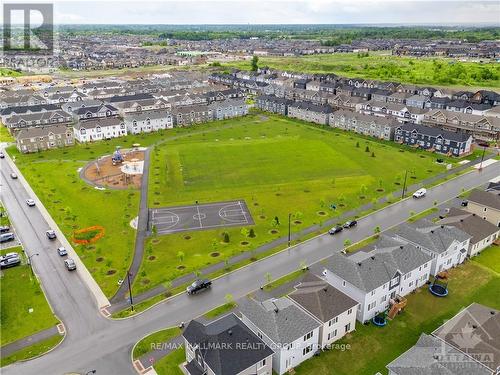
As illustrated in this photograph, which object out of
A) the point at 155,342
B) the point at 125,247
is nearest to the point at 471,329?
the point at 155,342

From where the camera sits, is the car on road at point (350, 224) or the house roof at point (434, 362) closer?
the house roof at point (434, 362)

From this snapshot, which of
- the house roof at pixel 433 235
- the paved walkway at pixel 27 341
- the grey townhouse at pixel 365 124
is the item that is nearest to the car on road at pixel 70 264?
the paved walkway at pixel 27 341

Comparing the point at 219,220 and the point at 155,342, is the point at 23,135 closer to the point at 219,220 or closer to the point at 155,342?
the point at 219,220

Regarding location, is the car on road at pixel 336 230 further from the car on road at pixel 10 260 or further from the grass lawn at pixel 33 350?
the car on road at pixel 10 260

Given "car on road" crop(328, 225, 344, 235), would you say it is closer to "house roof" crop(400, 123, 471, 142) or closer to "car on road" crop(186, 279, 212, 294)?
"car on road" crop(186, 279, 212, 294)

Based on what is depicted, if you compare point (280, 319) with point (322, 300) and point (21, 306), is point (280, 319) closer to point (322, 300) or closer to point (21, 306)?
point (322, 300)

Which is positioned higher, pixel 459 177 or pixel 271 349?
pixel 459 177
